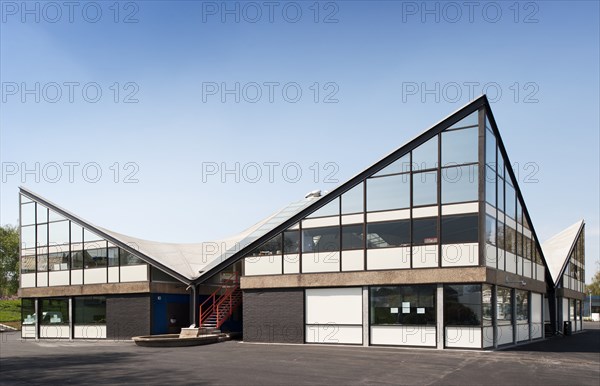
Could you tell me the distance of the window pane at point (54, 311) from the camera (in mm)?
38875

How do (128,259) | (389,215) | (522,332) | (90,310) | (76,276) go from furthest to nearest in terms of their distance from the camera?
(76,276)
(90,310)
(128,259)
(522,332)
(389,215)

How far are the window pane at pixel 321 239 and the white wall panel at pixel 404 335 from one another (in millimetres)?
4336

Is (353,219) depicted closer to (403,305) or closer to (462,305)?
(403,305)

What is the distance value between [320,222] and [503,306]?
951 cm

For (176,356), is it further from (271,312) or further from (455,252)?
(455,252)

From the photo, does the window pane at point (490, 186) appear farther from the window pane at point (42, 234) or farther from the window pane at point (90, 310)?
the window pane at point (42, 234)

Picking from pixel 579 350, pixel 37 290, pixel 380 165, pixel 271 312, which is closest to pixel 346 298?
pixel 271 312

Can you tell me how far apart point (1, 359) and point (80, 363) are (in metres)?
4.59

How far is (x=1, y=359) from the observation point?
24.7m

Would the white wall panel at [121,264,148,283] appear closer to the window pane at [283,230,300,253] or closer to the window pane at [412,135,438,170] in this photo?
the window pane at [283,230,300,253]

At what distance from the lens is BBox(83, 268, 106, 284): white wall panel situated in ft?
121

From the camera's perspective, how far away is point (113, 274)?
36562mm

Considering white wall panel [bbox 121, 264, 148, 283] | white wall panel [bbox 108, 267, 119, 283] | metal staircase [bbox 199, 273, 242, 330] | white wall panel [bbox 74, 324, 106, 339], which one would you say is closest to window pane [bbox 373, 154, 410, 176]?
metal staircase [bbox 199, 273, 242, 330]

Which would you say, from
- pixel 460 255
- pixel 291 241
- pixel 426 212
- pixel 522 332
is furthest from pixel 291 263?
pixel 522 332
